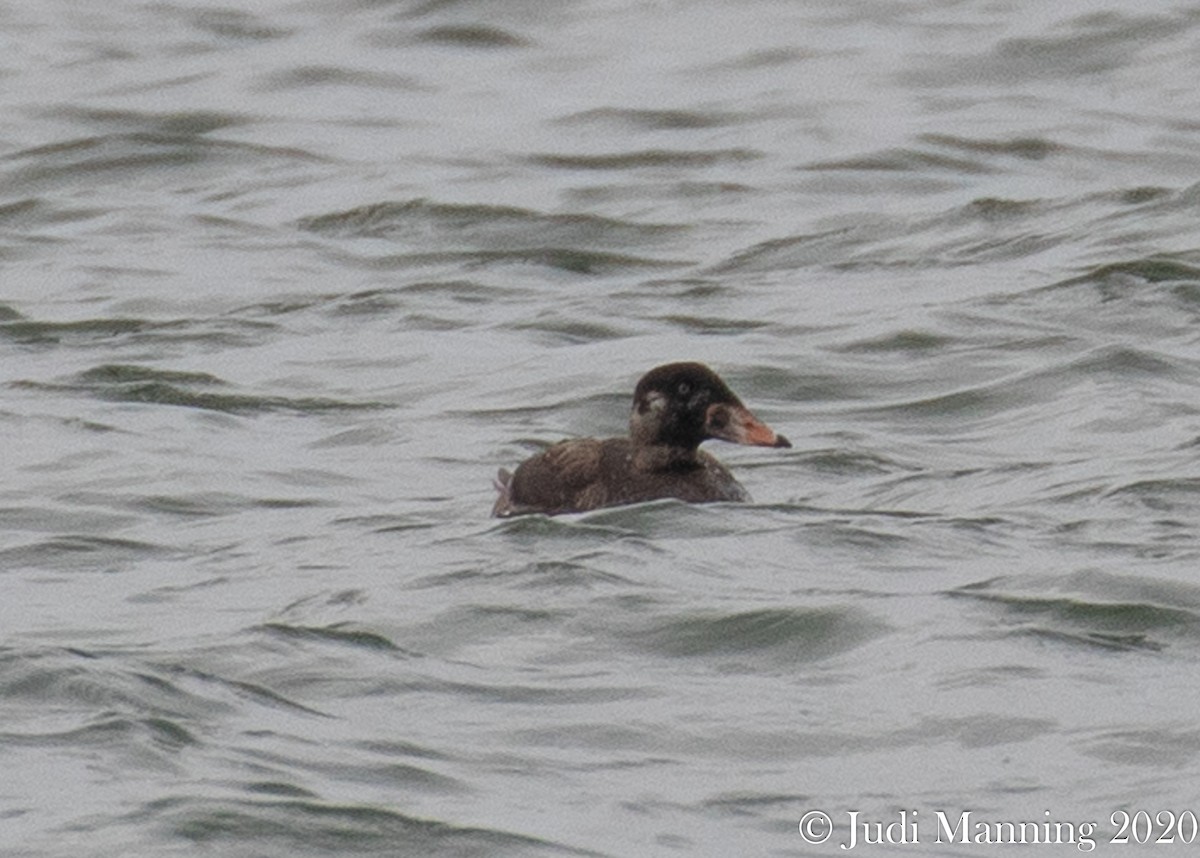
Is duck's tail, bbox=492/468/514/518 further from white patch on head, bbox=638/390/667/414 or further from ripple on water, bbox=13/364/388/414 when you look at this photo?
ripple on water, bbox=13/364/388/414

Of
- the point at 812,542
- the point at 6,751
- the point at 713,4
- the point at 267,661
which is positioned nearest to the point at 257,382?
the point at 812,542

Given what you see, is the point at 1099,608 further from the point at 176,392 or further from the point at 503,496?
the point at 176,392

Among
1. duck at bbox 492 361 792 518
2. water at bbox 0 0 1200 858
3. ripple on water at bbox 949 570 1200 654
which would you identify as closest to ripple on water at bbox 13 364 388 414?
water at bbox 0 0 1200 858

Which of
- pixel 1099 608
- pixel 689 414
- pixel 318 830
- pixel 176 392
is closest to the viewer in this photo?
pixel 318 830

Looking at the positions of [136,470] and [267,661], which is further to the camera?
[136,470]

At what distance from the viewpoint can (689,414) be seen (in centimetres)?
1126

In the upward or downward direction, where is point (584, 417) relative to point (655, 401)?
downward

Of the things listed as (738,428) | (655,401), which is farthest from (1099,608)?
(655,401)

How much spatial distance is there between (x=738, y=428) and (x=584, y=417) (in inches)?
86.3

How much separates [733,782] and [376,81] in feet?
47.4

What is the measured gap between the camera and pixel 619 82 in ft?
70.0

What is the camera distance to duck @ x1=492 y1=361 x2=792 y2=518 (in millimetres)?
11016

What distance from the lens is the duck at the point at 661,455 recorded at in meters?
11.0

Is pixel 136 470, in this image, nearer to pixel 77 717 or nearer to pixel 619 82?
pixel 77 717
